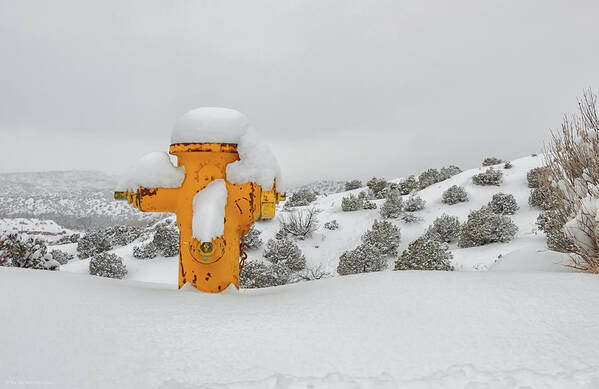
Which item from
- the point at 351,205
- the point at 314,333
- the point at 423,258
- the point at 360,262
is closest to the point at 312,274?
the point at 360,262

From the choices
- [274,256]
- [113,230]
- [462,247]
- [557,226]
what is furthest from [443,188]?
[113,230]

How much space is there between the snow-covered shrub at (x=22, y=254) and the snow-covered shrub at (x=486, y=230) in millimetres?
13057

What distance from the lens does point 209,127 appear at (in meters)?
3.16

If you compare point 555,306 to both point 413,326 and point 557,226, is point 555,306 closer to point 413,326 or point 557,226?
point 413,326

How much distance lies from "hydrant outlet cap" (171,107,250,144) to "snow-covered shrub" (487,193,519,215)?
1591 centimetres

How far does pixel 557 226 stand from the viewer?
16.7ft

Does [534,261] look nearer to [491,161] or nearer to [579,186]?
[579,186]

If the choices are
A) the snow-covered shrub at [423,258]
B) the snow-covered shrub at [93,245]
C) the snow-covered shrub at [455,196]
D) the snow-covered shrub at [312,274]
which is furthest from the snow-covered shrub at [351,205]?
the snow-covered shrub at [93,245]

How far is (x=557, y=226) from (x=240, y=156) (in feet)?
14.9

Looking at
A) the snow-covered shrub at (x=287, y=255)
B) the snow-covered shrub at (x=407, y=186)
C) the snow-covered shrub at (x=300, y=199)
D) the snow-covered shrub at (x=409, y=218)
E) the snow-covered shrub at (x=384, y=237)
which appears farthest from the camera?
the snow-covered shrub at (x=407, y=186)

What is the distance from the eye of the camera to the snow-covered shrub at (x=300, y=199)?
2158 centimetres

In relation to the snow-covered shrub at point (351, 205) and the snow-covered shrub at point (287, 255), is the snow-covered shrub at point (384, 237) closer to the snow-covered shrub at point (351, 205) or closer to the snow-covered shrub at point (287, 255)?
the snow-covered shrub at point (287, 255)

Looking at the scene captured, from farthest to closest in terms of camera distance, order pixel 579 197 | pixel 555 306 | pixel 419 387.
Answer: pixel 579 197, pixel 555 306, pixel 419 387

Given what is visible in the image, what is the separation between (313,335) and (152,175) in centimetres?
196
